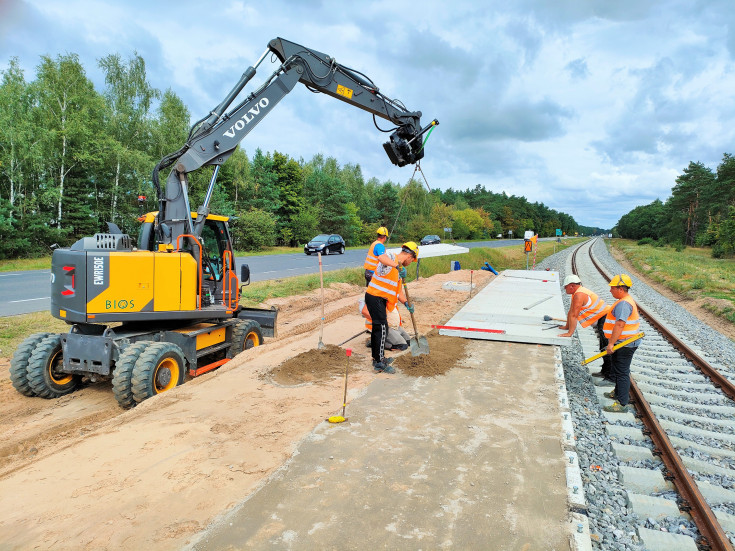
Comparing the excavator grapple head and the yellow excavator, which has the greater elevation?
the excavator grapple head

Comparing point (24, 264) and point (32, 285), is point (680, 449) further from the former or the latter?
point (24, 264)

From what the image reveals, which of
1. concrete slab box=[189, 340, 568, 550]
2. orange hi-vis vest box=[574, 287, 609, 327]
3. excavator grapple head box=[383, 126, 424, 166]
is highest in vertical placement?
excavator grapple head box=[383, 126, 424, 166]

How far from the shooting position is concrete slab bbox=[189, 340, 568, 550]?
9.59 ft

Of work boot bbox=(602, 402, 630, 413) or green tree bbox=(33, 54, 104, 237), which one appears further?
green tree bbox=(33, 54, 104, 237)

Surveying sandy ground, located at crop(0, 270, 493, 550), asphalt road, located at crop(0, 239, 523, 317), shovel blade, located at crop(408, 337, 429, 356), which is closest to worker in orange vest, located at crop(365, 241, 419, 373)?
sandy ground, located at crop(0, 270, 493, 550)

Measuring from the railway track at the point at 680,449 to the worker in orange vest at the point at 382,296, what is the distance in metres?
3.12

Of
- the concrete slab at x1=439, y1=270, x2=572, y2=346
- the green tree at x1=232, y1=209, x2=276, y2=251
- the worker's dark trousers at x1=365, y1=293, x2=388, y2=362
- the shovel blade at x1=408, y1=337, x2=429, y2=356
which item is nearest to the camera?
the worker's dark trousers at x1=365, y1=293, x2=388, y2=362

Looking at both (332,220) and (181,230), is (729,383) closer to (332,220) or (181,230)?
(181,230)

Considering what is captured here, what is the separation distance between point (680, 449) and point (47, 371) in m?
7.85

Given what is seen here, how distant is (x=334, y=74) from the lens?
809cm

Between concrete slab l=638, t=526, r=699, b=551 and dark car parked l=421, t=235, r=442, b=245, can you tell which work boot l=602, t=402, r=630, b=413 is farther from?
dark car parked l=421, t=235, r=442, b=245

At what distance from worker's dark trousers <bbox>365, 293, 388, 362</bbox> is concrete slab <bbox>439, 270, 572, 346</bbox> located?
236 cm

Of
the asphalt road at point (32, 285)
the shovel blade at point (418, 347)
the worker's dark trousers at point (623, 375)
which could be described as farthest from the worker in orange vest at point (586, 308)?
the asphalt road at point (32, 285)

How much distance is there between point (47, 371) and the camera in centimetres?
591
